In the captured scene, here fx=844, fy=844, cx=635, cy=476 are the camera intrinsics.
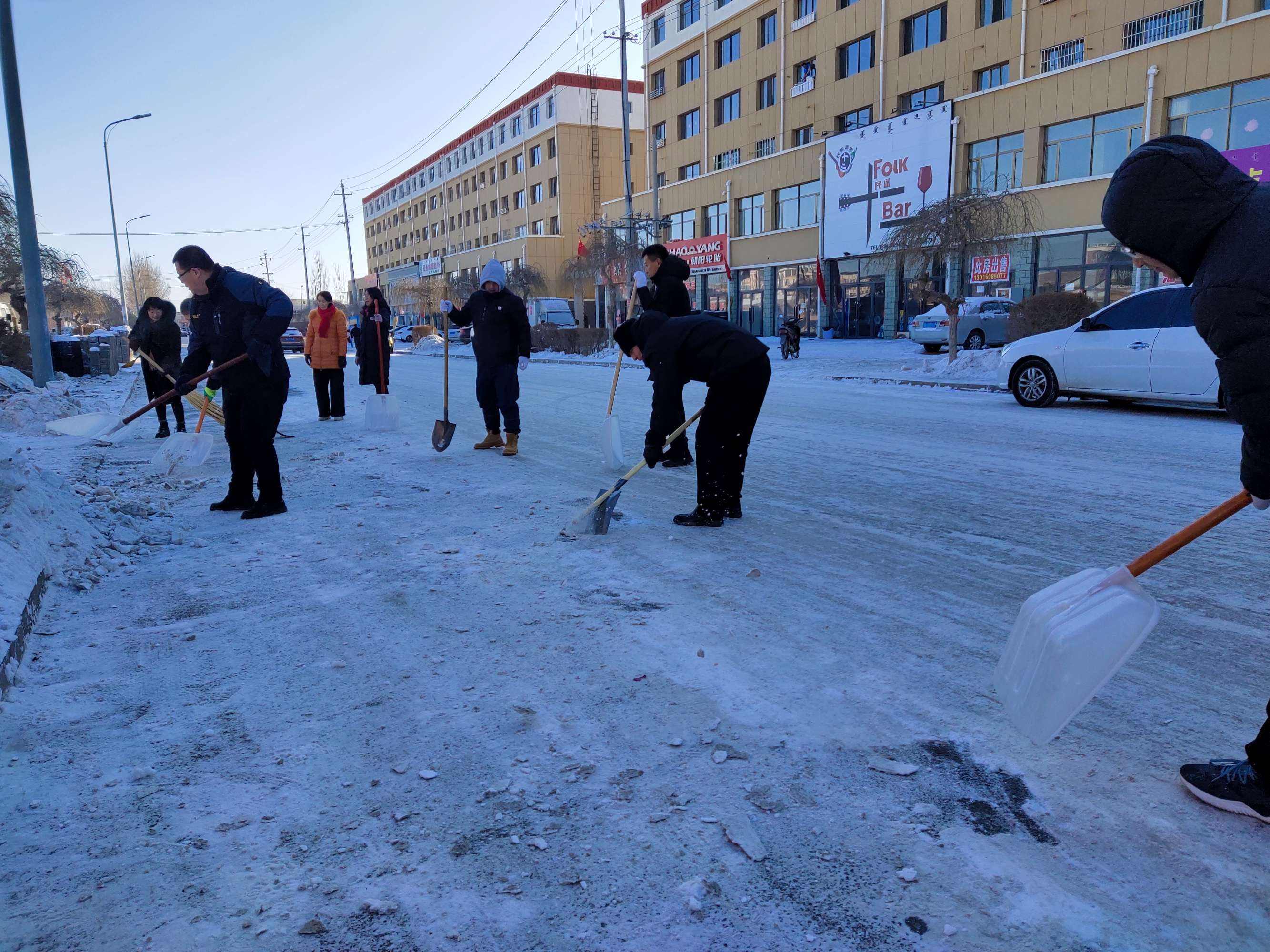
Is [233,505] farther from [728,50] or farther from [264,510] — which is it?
[728,50]

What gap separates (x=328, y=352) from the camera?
11.3 meters

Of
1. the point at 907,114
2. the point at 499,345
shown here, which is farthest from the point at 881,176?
the point at 499,345

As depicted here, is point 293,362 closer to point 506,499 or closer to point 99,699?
point 506,499

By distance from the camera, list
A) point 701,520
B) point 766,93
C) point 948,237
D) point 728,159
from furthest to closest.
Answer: point 728,159 < point 766,93 < point 948,237 < point 701,520

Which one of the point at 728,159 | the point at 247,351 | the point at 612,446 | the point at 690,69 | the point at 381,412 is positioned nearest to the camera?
the point at 247,351

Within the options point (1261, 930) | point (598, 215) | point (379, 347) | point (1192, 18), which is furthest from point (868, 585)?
point (598, 215)

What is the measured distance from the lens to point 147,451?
948cm

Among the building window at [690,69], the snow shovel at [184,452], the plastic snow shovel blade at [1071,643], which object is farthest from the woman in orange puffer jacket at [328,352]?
the building window at [690,69]

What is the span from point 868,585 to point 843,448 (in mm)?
4241

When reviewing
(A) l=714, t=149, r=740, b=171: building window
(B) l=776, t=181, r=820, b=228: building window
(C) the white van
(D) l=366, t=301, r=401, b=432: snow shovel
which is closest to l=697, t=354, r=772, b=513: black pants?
(D) l=366, t=301, r=401, b=432: snow shovel

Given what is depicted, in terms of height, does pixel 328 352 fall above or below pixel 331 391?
above

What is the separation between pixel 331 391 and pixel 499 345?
470 cm

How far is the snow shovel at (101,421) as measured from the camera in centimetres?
593

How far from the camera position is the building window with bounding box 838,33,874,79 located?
32.8 metres
